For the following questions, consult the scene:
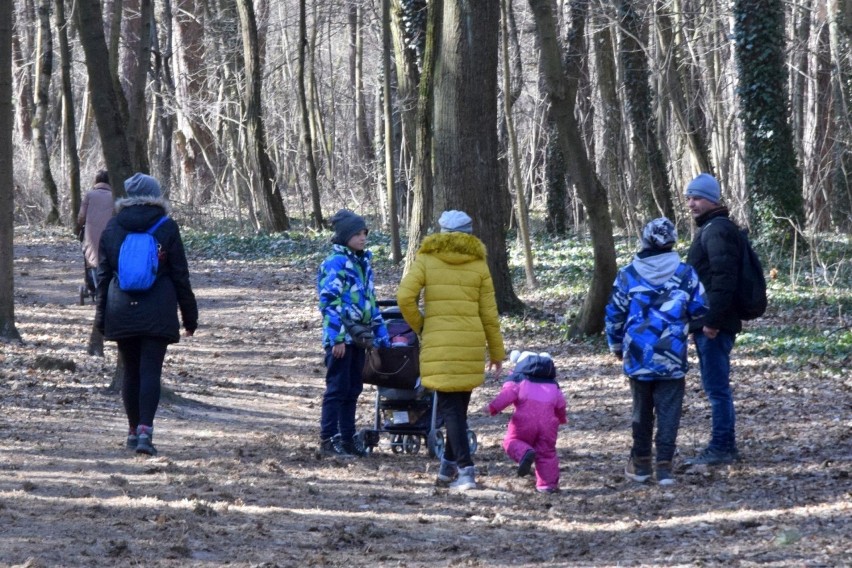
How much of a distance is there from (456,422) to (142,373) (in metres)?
2.31

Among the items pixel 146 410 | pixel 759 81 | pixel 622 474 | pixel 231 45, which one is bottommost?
pixel 622 474

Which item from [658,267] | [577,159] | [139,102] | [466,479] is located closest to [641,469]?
[466,479]

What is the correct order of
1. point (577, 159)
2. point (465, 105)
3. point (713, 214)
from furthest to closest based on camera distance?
point (465, 105)
point (577, 159)
point (713, 214)

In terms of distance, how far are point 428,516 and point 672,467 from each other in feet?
6.73

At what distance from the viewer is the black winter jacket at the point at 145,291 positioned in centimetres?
812

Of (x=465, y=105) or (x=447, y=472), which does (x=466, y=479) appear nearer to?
(x=447, y=472)

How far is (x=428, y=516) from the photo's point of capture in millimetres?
7285

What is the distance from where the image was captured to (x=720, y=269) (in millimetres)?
8180

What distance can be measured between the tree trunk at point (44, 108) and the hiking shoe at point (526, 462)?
25.7 m

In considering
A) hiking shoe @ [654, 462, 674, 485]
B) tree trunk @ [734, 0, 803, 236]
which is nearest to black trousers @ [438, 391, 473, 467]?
hiking shoe @ [654, 462, 674, 485]

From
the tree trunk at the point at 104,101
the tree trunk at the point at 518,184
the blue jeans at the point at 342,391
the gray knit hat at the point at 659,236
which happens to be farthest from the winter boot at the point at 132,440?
the tree trunk at the point at 518,184

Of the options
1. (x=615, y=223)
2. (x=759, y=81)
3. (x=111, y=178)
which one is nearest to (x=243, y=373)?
(x=111, y=178)

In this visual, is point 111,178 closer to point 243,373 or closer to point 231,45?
point 243,373

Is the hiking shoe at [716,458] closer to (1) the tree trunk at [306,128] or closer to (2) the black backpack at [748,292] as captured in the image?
(2) the black backpack at [748,292]
